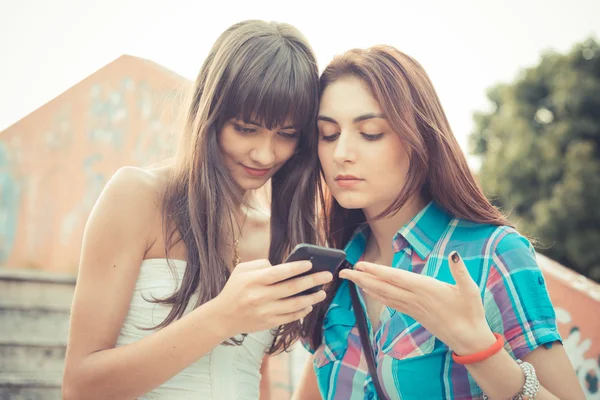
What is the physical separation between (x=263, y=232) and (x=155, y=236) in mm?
816

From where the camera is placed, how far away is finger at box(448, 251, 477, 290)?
1874 millimetres

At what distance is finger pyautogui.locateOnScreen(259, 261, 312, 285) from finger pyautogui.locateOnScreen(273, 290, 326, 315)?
→ 0.12 m

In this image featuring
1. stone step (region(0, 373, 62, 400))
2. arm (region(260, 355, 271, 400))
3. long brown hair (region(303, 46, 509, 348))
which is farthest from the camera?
stone step (region(0, 373, 62, 400))

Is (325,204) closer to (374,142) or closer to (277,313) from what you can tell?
(374,142)

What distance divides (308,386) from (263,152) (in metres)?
1.42

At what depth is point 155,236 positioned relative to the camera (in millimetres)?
2674

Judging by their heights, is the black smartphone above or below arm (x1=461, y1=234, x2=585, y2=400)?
above

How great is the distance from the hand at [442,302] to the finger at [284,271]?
22 centimetres

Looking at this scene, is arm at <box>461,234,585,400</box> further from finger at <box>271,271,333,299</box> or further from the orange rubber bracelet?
finger at <box>271,271,333,299</box>

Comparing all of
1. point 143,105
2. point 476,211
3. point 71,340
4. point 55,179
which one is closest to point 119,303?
point 71,340

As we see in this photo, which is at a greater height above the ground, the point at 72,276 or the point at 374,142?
the point at 374,142

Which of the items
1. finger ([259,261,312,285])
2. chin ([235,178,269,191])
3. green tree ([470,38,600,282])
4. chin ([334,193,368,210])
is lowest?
green tree ([470,38,600,282])

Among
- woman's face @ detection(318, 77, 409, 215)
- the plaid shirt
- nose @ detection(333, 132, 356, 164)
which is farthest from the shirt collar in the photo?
nose @ detection(333, 132, 356, 164)

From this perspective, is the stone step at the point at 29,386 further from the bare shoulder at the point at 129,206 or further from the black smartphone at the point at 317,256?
the black smartphone at the point at 317,256
